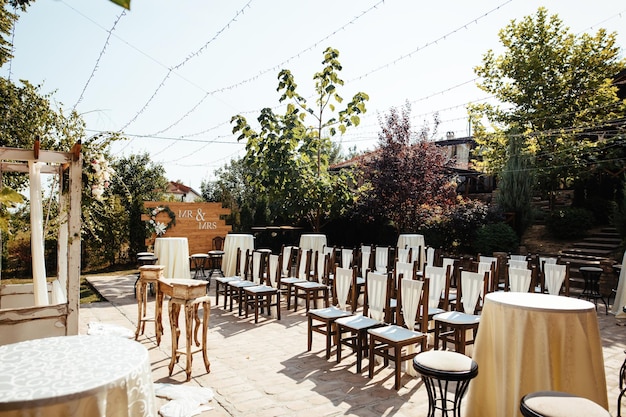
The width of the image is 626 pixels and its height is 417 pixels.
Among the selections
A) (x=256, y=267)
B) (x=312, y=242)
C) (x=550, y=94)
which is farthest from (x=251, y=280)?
(x=550, y=94)

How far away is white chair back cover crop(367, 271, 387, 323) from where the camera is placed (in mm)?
4551

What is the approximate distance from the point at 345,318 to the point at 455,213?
25.6 feet

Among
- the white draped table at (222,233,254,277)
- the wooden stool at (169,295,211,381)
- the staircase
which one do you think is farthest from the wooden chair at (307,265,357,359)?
the staircase

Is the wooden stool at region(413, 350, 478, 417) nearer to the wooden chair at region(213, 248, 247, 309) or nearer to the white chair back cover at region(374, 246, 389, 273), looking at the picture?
the wooden chair at region(213, 248, 247, 309)

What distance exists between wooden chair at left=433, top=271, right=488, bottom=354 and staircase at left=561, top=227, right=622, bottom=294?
5830 mm

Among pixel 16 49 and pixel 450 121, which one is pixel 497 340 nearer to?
pixel 16 49

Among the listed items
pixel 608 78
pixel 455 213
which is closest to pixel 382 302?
pixel 455 213

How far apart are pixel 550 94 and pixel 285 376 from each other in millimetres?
17345

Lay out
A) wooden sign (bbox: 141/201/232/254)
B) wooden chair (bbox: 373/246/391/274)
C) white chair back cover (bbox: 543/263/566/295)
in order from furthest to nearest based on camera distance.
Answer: wooden sign (bbox: 141/201/232/254), wooden chair (bbox: 373/246/391/274), white chair back cover (bbox: 543/263/566/295)

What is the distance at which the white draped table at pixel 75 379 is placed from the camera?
1711 mm

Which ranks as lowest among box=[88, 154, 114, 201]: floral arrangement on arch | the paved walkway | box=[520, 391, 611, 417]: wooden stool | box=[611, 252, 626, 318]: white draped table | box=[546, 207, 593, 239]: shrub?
the paved walkway

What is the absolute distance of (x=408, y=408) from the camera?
3408 millimetres

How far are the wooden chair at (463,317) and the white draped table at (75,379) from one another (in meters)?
3.18

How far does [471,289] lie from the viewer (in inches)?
186
